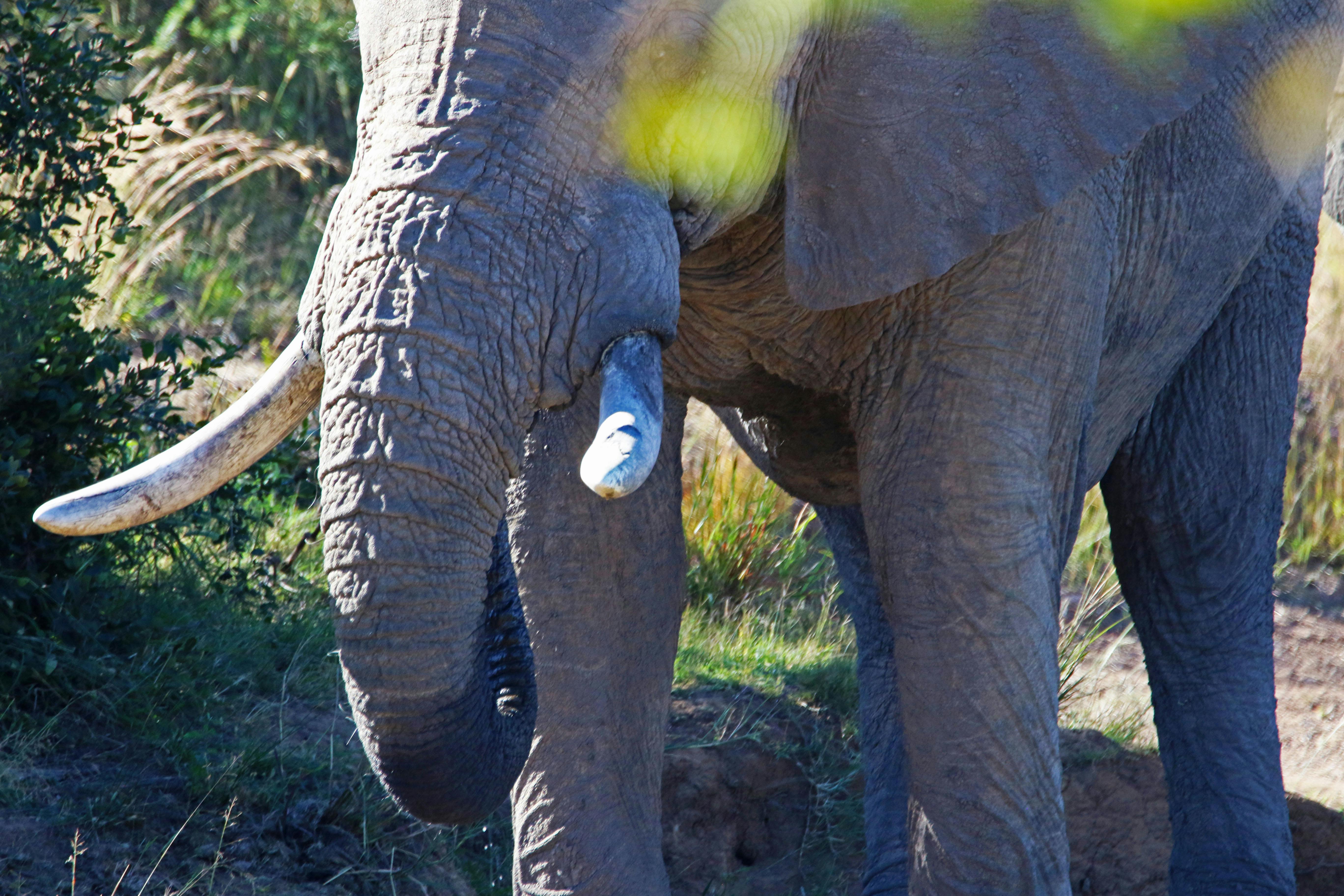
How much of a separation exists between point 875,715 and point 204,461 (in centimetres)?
229

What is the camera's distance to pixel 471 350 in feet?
7.67

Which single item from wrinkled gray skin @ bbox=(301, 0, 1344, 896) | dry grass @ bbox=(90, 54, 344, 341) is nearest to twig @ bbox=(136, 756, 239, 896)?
wrinkled gray skin @ bbox=(301, 0, 1344, 896)

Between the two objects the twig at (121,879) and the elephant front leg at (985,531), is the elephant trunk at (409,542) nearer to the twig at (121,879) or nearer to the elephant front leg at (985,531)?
the elephant front leg at (985,531)

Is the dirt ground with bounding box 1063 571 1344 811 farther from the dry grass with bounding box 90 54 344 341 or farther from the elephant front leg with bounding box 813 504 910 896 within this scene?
the dry grass with bounding box 90 54 344 341

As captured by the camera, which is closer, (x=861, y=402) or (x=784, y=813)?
(x=861, y=402)

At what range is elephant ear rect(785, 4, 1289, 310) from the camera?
2812 mm

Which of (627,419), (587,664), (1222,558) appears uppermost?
(1222,558)

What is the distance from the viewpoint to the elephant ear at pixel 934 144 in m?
2.81

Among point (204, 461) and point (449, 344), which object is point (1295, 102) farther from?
point (204, 461)

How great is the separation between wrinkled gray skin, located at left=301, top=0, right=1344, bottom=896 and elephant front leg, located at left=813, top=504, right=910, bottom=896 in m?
0.01

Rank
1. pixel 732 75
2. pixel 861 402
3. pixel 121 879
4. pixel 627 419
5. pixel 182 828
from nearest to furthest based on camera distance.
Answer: pixel 627 419, pixel 732 75, pixel 861 402, pixel 121 879, pixel 182 828

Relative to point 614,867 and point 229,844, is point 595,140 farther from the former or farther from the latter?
point 229,844

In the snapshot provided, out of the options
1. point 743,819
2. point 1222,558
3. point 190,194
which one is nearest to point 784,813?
point 743,819

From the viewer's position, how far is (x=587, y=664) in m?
3.41
